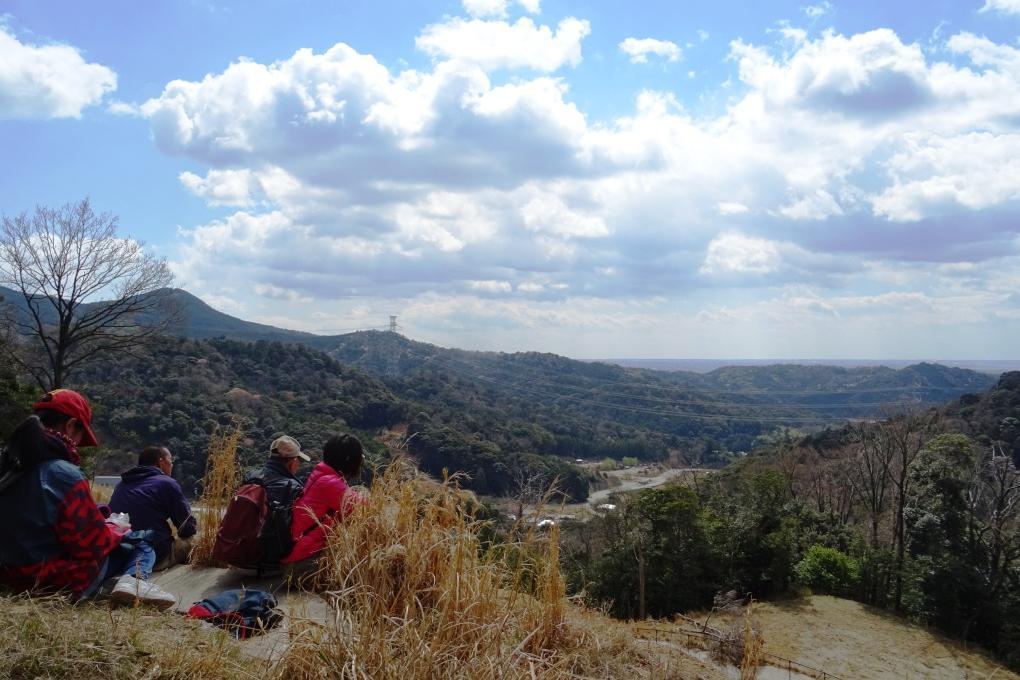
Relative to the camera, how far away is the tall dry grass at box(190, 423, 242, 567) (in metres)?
4.41

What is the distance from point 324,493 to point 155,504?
1.28 m

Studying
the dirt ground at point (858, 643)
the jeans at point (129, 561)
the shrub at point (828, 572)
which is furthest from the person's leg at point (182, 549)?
the shrub at point (828, 572)

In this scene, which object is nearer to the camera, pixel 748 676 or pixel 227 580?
pixel 748 676

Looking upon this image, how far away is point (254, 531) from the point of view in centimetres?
392

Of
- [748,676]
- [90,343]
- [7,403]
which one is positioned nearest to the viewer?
[748,676]

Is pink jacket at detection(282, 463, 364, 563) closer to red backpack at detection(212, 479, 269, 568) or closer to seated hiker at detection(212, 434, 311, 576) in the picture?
seated hiker at detection(212, 434, 311, 576)

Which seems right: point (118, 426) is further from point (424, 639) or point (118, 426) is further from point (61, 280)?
point (424, 639)

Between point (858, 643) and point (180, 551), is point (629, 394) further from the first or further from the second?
point (180, 551)

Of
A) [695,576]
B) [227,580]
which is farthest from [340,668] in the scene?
[695,576]

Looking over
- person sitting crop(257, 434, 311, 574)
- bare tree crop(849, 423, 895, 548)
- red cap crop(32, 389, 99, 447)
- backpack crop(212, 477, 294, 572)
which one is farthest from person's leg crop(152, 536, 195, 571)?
bare tree crop(849, 423, 895, 548)

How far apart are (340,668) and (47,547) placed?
1.66 metres

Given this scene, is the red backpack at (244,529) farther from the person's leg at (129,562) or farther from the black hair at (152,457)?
the black hair at (152,457)

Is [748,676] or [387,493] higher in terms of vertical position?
[387,493]

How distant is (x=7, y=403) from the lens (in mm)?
16500
